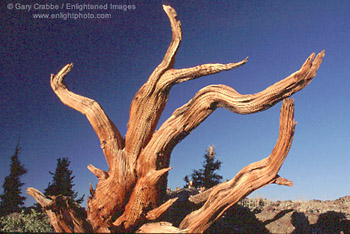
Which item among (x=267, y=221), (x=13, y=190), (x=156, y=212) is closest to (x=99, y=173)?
(x=156, y=212)

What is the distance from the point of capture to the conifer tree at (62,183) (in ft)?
54.0

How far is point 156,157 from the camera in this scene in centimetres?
827

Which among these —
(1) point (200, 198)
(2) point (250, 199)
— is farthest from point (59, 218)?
(2) point (250, 199)

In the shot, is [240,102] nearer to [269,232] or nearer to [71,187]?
[269,232]

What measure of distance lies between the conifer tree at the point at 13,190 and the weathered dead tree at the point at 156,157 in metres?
12.6

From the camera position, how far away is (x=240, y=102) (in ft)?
24.4

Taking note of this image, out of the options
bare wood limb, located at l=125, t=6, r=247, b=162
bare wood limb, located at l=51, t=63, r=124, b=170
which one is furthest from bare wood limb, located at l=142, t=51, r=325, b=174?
bare wood limb, located at l=51, t=63, r=124, b=170

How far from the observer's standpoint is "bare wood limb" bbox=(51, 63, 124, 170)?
875 centimetres

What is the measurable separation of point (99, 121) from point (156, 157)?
7.21 feet

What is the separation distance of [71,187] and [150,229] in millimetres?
10765

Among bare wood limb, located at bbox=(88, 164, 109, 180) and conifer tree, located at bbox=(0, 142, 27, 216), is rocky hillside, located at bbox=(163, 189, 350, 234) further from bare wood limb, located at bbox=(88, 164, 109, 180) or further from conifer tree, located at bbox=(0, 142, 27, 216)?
conifer tree, located at bbox=(0, 142, 27, 216)

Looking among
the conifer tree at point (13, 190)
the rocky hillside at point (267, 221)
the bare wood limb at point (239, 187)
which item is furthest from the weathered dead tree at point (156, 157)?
the conifer tree at point (13, 190)

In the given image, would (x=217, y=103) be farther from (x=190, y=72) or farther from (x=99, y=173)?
(x=99, y=173)

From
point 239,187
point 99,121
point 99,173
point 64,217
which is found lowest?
point 239,187
